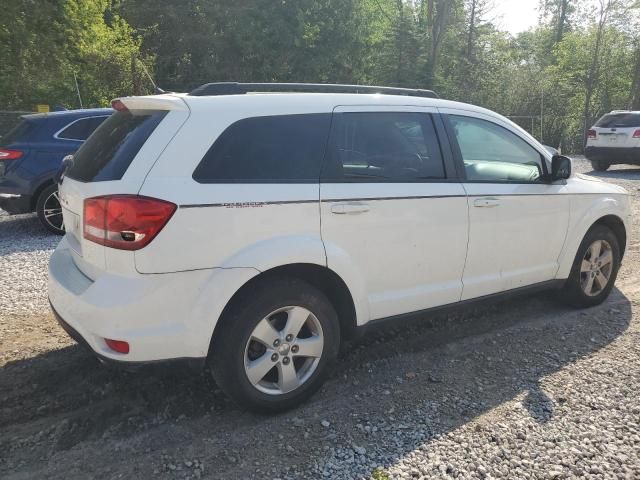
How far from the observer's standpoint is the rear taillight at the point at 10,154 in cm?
732

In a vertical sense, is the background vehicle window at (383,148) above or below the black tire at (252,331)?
above

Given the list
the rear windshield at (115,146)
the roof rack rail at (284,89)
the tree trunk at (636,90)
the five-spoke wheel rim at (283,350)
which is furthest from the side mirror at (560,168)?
the tree trunk at (636,90)

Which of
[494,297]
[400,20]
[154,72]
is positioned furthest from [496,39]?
[494,297]

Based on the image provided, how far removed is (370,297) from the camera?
11.0ft

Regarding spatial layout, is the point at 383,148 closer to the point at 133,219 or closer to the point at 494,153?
the point at 494,153

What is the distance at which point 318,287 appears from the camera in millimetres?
3223

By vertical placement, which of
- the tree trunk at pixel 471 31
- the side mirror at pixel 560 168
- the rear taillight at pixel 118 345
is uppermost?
the tree trunk at pixel 471 31

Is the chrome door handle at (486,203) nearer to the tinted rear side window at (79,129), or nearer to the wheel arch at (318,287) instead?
the wheel arch at (318,287)

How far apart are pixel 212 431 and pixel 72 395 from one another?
39.4 inches

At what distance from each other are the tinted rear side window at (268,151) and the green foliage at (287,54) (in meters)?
16.7

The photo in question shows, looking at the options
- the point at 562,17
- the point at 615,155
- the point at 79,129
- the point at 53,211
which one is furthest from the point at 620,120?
the point at 562,17

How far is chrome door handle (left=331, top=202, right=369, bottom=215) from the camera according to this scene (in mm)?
3100

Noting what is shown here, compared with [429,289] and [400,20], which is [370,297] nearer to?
[429,289]

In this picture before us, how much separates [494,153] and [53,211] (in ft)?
20.4
